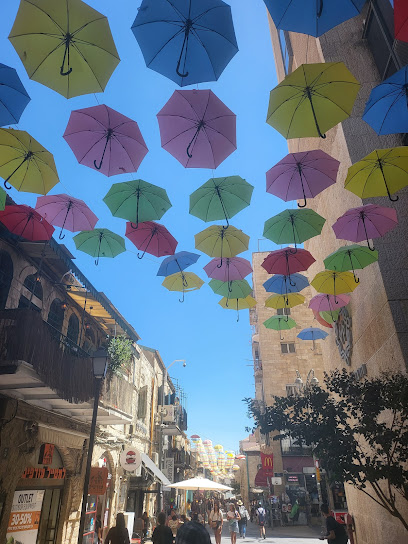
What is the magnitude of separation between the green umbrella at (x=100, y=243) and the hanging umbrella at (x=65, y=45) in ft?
12.7

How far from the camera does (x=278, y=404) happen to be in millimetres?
7855

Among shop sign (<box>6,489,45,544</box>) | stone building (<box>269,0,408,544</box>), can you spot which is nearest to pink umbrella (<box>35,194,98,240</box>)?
stone building (<box>269,0,408,544</box>)

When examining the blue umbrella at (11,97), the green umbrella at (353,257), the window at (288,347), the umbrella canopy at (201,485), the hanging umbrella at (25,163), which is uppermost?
the window at (288,347)

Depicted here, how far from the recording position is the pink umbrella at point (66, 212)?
7875 millimetres

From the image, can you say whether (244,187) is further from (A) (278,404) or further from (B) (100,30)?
(A) (278,404)

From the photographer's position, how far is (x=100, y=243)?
8.83 metres

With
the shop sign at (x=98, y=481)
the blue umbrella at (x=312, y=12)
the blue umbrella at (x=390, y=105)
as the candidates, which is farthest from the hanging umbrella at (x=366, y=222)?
the shop sign at (x=98, y=481)

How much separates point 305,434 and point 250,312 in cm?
3568

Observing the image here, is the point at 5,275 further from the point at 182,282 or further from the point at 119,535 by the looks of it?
the point at 119,535

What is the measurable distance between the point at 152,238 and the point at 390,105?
5.42 m

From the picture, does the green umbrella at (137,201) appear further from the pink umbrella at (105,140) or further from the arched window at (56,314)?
the arched window at (56,314)

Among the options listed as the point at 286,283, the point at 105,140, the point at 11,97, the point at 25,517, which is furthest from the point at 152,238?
the point at 25,517

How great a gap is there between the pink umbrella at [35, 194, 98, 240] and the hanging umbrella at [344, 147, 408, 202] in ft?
17.8

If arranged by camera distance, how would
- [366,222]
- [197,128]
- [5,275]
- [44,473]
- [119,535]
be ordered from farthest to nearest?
1. [44,473]
2. [5,275]
3. [366,222]
4. [119,535]
5. [197,128]
